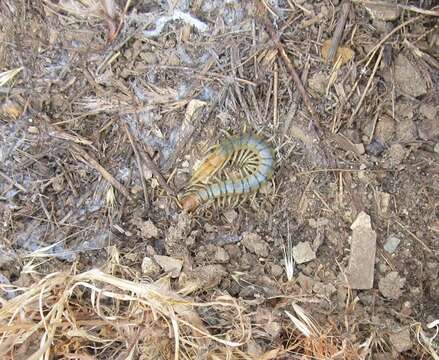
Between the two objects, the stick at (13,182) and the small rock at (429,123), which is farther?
the stick at (13,182)

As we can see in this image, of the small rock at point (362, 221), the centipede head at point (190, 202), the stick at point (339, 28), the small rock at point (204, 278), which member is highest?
the stick at point (339, 28)

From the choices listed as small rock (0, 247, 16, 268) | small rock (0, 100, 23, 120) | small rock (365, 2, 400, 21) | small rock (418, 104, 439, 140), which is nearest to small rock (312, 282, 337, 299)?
small rock (418, 104, 439, 140)

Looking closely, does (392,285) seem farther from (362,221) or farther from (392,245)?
(362,221)

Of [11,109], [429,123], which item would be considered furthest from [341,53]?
[11,109]

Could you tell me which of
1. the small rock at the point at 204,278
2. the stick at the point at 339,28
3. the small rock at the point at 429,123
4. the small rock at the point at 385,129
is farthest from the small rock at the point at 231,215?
the small rock at the point at 429,123

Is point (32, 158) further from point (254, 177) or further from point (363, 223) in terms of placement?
point (363, 223)

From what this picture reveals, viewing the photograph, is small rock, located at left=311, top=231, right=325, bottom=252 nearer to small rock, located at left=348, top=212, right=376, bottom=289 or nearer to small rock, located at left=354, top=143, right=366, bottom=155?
small rock, located at left=348, top=212, right=376, bottom=289

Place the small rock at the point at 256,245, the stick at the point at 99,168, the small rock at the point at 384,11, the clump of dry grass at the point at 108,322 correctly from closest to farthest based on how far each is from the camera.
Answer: the clump of dry grass at the point at 108,322
the small rock at the point at 384,11
the small rock at the point at 256,245
the stick at the point at 99,168

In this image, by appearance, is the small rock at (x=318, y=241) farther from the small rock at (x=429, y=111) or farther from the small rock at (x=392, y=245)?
the small rock at (x=429, y=111)
